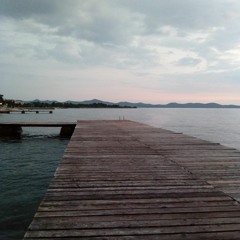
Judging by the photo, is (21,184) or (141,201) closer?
(141,201)

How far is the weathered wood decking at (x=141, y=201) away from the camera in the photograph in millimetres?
3900

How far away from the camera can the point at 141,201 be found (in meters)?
5.06

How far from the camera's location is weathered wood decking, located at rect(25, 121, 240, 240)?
3.90 m

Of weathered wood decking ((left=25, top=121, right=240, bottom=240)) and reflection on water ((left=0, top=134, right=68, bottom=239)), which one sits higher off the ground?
weathered wood decking ((left=25, top=121, right=240, bottom=240))

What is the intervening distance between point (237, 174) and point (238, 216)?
2809 millimetres

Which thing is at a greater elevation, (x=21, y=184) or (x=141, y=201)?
(x=141, y=201)

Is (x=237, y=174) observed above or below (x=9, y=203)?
above

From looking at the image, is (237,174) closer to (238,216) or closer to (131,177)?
(131,177)

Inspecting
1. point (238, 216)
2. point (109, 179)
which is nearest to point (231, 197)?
point (238, 216)

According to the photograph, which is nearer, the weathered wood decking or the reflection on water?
the weathered wood decking

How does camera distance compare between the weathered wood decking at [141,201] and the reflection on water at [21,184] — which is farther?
the reflection on water at [21,184]

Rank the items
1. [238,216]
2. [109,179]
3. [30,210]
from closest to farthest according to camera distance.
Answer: [238,216], [109,179], [30,210]

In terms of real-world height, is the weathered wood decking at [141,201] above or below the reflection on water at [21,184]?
above

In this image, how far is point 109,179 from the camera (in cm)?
655
